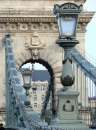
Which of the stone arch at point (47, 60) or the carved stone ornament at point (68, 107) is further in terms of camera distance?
the stone arch at point (47, 60)

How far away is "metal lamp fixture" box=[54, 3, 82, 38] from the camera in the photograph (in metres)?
11.6

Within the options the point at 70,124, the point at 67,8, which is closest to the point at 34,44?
the point at 67,8

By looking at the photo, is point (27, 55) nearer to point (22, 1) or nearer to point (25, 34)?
point (25, 34)

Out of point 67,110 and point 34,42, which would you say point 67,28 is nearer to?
point 67,110

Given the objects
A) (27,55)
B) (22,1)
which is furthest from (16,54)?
(22,1)

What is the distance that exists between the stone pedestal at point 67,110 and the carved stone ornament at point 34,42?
27698 mm

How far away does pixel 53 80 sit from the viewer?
133 ft

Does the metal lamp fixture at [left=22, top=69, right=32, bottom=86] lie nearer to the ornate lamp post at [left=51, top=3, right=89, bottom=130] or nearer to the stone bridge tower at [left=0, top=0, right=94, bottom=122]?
the stone bridge tower at [left=0, top=0, right=94, bottom=122]

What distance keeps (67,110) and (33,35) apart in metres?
28.0

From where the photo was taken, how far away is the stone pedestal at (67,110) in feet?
37.7

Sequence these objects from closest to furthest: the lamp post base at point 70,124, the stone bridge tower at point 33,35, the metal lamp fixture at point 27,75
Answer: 1. the lamp post base at point 70,124
2. the metal lamp fixture at point 27,75
3. the stone bridge tower at point 33,35

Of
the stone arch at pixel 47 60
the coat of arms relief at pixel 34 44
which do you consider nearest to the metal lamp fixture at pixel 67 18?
the coat of arms relief at pixel 34 44

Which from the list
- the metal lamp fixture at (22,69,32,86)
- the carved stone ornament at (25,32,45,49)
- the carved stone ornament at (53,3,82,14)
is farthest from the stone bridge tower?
the carved stone ornament at (53,3,82,14)

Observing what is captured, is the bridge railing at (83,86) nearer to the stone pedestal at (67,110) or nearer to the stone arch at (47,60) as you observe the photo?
the stone arch at (47,60)
